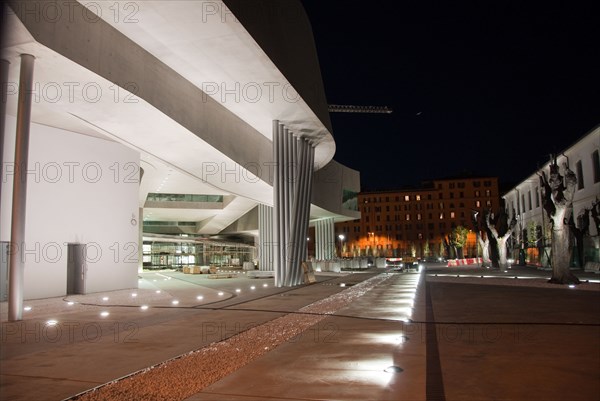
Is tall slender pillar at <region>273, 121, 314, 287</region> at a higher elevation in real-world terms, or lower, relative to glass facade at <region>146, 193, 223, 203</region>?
lower

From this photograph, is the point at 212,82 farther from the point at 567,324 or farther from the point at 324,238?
the point at 324,238

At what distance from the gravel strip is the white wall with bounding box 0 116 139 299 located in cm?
1017

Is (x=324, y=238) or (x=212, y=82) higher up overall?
(x=212, y=82)

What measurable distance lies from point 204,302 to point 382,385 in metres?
10.4

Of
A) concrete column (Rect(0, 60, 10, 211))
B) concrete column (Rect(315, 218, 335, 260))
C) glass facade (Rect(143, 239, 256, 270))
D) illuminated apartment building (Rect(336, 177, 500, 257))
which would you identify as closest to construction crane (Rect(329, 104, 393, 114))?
illuminated apartment building (Rect(336, 177, 500, 257))

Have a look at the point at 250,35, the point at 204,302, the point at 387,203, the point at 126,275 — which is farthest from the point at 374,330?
the point at 387,203

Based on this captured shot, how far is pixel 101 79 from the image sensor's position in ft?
42.1

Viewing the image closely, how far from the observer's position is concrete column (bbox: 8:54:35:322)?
36.2 ft

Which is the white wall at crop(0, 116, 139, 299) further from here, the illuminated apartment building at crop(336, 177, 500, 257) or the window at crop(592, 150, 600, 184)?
the illuminated apartment building at crop(336, 177, 500, 257)

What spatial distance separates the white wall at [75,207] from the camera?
1647 cm

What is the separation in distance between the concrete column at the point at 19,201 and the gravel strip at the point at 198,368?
581 cm

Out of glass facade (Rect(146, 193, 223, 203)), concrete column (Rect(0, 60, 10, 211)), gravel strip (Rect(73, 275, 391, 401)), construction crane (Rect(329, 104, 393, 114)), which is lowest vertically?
gravel strip (Rect(73, 275, 391, 401))

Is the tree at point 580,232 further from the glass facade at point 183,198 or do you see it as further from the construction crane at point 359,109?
the construction crane at point 359,109

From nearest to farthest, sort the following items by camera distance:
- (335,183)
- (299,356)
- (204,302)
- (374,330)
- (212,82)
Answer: (299,356) < (374,330) < (204,302) < (212,82) < (335,183)
